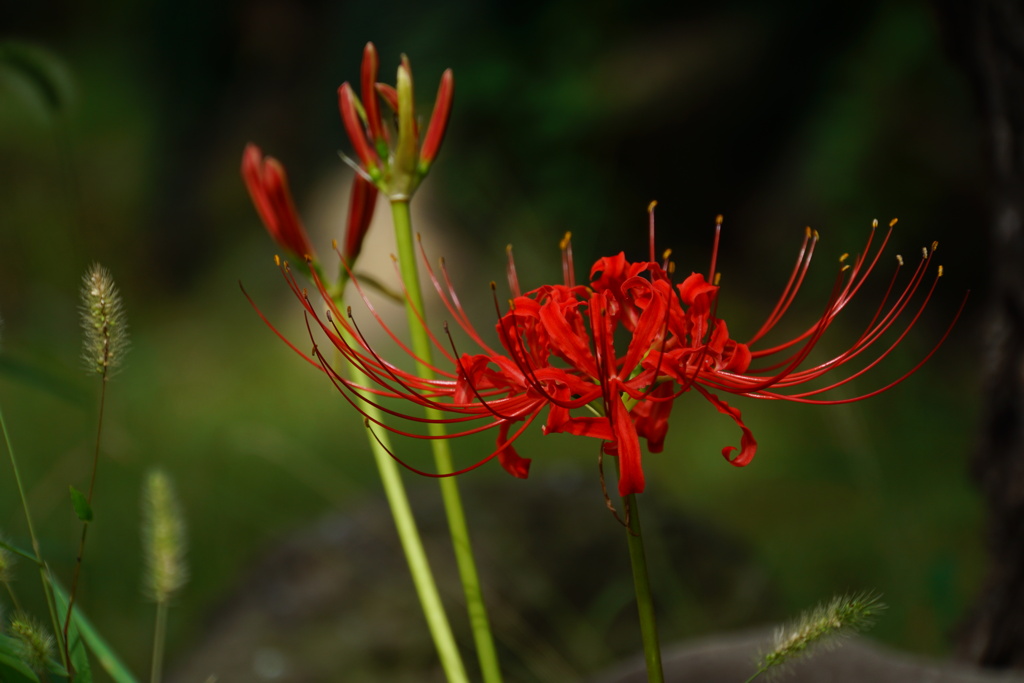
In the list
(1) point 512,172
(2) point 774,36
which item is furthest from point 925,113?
(1) point 512,172

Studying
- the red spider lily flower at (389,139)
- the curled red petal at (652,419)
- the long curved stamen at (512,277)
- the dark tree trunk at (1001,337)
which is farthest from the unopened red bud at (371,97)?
the dark tree trunk at (1001,337)

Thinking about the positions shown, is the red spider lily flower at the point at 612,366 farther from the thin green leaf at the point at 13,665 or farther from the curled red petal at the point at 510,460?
the thin green leaf at the point at 13,665

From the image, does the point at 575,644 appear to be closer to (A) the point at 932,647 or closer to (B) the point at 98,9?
(A) the point at 932,647

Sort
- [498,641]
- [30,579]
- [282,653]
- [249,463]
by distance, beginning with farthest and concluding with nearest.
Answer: [249,463], [30,579], [498,641], [282,653]

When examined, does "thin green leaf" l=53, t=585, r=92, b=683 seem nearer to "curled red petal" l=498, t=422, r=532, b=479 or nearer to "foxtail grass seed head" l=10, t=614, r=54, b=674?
"foxtail grass seed head" l=10, t=614, r=54, b=674

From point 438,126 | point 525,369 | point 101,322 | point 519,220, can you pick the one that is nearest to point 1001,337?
point 438,126

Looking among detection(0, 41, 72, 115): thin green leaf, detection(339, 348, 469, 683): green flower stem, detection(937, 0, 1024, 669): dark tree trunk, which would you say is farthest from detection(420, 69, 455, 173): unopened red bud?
detection(937, 0, 1024, 669): dark tree trunk

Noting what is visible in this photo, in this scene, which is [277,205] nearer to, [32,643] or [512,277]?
[512,277]
